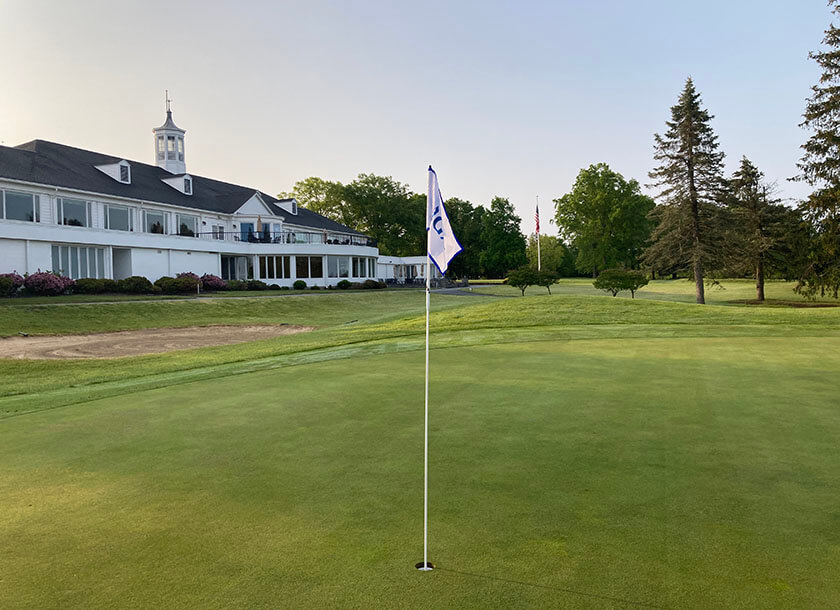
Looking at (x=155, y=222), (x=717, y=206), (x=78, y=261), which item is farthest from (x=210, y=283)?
(x=717, y=206)

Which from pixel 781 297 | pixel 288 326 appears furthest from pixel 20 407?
pixel 781 297

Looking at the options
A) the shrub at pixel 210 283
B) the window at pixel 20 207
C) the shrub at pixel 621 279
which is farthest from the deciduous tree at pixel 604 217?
the window at pixel 20 207

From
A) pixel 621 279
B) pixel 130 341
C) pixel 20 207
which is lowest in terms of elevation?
pixel 130 341

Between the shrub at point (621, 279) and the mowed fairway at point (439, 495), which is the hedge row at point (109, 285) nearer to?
the mowed fairway at point (439, 495)

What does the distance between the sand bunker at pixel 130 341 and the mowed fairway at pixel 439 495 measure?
11549 millimetres

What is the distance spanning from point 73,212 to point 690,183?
141 ft

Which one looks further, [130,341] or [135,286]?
[135,286]

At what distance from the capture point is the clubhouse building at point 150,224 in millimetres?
35375

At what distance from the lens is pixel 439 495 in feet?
14.8

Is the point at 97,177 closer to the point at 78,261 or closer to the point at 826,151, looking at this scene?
the point at 78,261

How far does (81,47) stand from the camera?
28.9 meters

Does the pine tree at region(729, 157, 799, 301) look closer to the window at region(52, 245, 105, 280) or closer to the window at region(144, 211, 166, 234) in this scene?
the window at region(144, 211, 166, 234)

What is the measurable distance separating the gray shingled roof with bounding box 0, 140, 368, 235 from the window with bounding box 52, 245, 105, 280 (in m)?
3.99

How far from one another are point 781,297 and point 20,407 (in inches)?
2157
